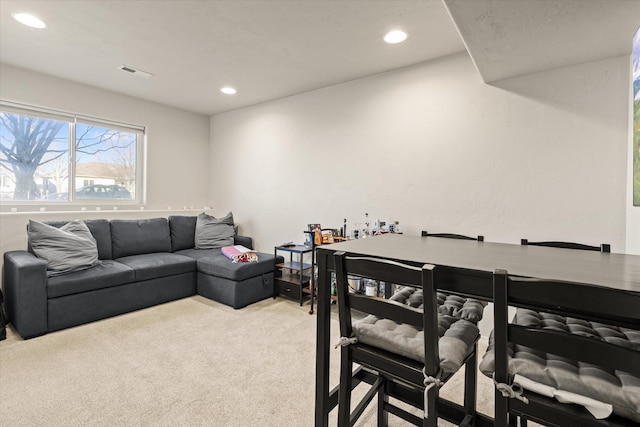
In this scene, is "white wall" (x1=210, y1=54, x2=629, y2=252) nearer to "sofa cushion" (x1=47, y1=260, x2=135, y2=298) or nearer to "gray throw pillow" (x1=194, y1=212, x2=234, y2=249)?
"gray throw pillow" (x1=194, y1=212, x2=234, y2=249)

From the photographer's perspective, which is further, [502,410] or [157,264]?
[157,264]

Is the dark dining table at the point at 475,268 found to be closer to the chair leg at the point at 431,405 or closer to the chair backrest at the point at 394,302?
the chair backrest at the point at 394,302

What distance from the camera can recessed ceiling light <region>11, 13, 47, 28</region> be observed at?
7.55 ft

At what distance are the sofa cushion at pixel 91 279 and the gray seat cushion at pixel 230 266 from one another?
29.5 inches

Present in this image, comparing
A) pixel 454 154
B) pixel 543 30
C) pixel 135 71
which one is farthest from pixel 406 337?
pixel 135 71

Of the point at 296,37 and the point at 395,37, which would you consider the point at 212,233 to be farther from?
the point at 395,37

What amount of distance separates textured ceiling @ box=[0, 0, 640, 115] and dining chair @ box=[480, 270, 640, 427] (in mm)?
1419

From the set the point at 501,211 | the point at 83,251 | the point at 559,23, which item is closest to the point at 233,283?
the point at 83,251

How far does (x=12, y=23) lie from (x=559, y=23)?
12.3 feet

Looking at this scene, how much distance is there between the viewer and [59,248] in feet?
9.67

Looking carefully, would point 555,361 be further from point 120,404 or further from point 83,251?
point 83,251

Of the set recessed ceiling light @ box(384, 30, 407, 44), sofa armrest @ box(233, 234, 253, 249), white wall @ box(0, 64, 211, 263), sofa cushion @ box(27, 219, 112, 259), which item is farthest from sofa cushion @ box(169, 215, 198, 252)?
recessed ceiling light @ box(384, 30, 407, 44)

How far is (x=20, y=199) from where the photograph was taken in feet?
11.1

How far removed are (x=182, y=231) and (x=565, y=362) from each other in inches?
170
